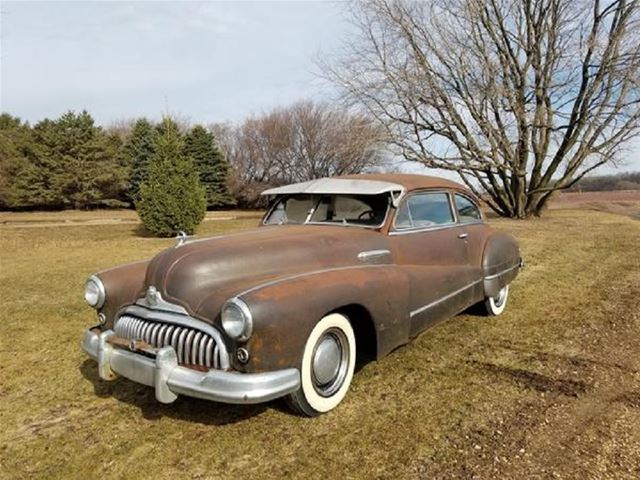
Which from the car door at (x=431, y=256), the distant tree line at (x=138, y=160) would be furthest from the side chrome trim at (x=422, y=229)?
the distant tree line at (x=138, y=160)

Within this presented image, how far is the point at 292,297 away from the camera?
2797 mm

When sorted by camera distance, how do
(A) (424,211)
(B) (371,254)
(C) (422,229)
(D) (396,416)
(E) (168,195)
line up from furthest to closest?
(E) (168,195), (A) (424,211), (C) (422,229), (B) (371,254), (D) (396,416)

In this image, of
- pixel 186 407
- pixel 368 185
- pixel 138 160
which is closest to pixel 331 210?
pixel 368 185

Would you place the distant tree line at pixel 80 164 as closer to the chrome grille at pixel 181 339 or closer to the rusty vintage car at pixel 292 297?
the rusty vintage car at pixel 292 297

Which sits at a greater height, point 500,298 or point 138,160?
point 138,160

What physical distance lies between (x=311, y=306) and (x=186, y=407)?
4.15 feet

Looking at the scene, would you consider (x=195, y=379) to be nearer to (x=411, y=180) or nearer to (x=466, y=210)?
(x=411, y=180)

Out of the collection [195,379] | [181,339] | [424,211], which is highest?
[424,211]

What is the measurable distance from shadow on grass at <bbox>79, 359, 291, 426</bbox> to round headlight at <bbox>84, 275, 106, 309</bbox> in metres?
0.70

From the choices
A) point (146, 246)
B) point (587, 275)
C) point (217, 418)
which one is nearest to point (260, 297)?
point (217, 418)

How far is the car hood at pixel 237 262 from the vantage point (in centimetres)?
297

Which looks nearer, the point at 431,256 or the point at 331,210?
the point at 431,256

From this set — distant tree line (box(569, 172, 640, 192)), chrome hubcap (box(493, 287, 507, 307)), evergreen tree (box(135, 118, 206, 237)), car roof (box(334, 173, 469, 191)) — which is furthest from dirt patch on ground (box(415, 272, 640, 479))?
distant tree line (box(569, 172, 640, 192))

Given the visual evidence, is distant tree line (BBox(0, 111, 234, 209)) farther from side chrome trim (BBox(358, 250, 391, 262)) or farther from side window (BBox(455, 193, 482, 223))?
side chrome trim (BBox(358, 250, 391, 262))
